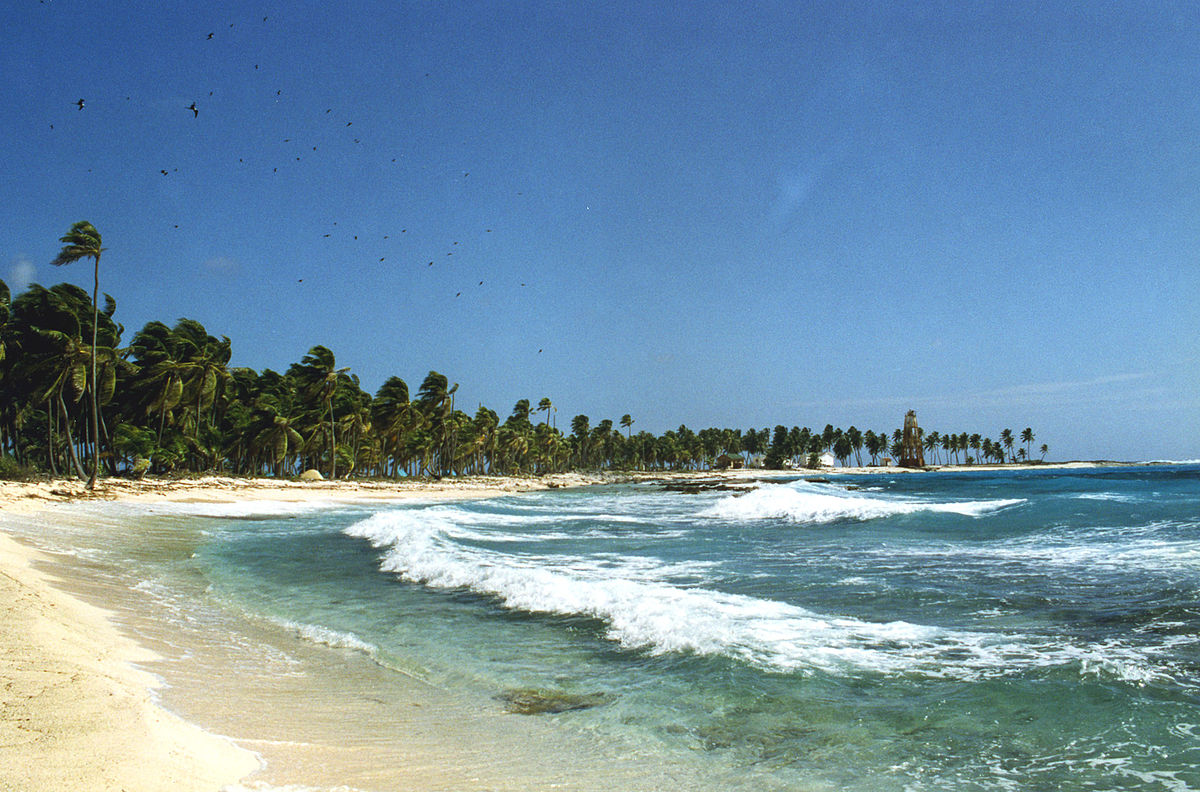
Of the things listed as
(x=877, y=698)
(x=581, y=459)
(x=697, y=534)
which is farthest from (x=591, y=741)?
(x=581, y=459)

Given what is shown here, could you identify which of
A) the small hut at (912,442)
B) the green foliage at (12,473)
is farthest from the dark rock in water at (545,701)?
the small hut at (912,442)

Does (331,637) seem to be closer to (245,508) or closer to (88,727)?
(88,727)

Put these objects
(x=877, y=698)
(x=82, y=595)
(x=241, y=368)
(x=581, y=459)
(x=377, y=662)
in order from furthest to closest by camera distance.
A: (x=581, y=459) < (x=241, y=368) < (x=82, y=595) < (x=377, y=662) < (x=877, y=698)

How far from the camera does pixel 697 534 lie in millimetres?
20625

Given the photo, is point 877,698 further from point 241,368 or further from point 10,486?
point 241,368

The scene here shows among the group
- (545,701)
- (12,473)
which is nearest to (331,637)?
(545,701)

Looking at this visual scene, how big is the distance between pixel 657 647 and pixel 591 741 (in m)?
2.69

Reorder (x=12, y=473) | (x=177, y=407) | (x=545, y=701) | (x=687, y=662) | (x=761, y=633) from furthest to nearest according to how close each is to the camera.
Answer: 1. (x=177, y=407)
2. (x=12, y=473)
3. (x=761, y=633)
4. (x=687, y=662)
5. (x=545, y=701)

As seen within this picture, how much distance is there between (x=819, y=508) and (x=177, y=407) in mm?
39345

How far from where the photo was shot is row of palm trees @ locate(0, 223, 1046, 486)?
33.1m

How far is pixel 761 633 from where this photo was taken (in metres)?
8.02

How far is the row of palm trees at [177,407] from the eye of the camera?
109 feet

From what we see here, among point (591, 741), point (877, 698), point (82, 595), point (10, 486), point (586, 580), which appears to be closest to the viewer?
point (591, 741)

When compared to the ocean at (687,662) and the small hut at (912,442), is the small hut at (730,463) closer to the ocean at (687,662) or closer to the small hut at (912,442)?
the small hut at (912,442)
